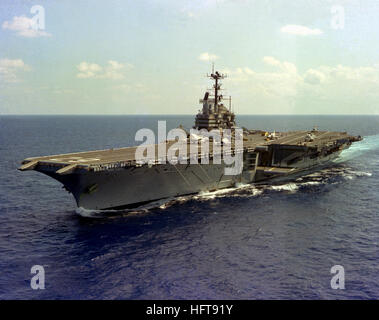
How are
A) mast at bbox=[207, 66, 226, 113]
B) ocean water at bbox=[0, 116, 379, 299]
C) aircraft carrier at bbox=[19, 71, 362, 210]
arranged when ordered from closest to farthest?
1. ocean water at bbox=[0, 116, 379, 299]
2. aircraft carrier at bbox=[19, 71, 362, 210]
3. mast at bbox=[207, 66, 226, 113]

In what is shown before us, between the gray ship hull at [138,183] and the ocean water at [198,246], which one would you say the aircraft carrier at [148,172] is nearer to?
the gray ship hull at [138,183]

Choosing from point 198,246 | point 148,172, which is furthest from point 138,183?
point 198,246

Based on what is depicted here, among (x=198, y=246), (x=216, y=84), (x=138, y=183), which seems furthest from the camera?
(x=216, y=84)

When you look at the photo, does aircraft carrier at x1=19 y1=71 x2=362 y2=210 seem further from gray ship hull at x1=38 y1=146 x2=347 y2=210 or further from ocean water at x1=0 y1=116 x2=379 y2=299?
ocean water at x1=0 y1=116 x2=379 y2=299

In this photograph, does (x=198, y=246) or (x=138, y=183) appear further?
(x=138, y=183)

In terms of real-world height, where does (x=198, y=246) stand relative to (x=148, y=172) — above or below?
below

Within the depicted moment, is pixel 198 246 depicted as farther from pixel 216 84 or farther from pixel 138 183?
pixel 216 84

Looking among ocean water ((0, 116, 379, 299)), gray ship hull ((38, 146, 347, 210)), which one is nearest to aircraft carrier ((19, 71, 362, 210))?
gray ship hull ((38, 146, 347, 210))
